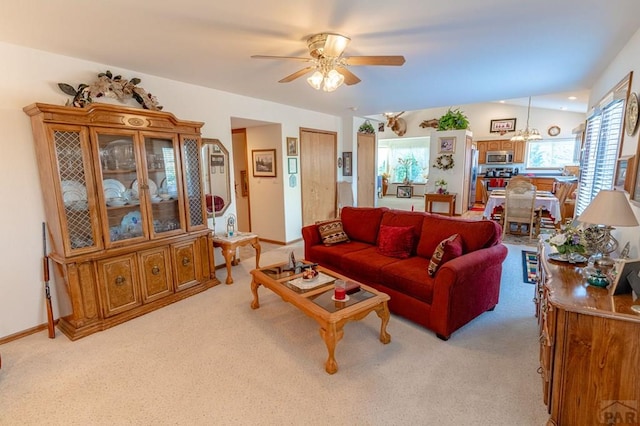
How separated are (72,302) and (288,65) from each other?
289cm

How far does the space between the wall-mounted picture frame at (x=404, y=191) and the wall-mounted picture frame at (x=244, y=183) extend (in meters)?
7.96

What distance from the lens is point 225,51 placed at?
2.65 m

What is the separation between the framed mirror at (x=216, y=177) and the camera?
4.06m

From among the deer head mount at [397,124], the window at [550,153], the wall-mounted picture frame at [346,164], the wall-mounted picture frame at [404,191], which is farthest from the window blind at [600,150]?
the wall-mounted picture frame at [404,191]

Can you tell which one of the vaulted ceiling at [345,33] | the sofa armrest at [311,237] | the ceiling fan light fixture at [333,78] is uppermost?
the vaulted ceiling at [345,33]

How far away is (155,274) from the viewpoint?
10.1 ft

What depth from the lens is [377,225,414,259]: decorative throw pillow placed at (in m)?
3.20

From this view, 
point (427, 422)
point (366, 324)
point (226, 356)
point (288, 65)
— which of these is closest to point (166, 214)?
point (226, 356)

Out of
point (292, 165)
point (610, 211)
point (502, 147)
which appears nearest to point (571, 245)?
point (610, 211)

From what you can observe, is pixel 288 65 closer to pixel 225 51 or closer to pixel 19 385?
pixel 225 51

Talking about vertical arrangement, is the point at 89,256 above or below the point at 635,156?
below

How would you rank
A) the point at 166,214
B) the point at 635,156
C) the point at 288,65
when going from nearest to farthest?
the point at 635,156, the point at 288,65, the point at 166,214

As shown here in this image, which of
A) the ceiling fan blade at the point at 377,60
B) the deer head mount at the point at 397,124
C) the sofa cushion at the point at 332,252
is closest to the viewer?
the ceiling fan blade at the point at 377,60

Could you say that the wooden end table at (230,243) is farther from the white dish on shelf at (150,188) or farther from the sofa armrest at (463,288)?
the sofa armrest at (463,288)
